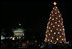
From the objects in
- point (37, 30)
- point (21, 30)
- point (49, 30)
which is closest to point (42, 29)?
point (37, 30)

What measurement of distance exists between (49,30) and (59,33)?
2.75 ft

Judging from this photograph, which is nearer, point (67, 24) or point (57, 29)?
point (57, 29)

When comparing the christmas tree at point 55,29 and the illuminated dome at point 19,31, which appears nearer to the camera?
the christmas tree at point 55,29

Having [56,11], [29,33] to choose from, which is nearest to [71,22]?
[29,33]

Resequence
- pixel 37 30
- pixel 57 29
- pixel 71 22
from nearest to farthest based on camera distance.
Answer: pixel 57 29 → pixel 71 22 → pixel 37 30

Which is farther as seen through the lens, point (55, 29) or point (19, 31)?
point (19, 31)

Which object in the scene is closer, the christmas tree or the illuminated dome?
the christmas tree

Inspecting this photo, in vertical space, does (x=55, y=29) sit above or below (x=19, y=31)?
above

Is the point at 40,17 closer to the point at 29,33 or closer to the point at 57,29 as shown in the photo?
the point at 29,33

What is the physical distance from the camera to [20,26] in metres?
20.4

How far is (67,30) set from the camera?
20312 millimetres

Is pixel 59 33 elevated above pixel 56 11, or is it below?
below

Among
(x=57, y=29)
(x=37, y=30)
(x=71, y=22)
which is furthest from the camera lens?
(x=37, y=30)

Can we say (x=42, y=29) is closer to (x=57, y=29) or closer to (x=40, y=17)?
(x=40, y=17)
